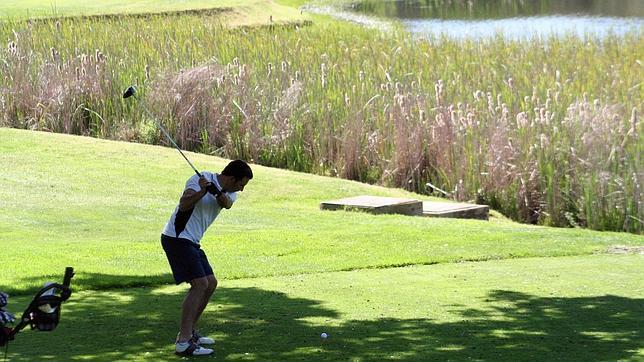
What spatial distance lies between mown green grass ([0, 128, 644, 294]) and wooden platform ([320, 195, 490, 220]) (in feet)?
1.07

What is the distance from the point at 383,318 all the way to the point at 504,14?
125 feet

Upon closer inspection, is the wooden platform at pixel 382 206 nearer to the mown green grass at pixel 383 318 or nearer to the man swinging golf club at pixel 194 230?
the mown green grass at pixel 383 318

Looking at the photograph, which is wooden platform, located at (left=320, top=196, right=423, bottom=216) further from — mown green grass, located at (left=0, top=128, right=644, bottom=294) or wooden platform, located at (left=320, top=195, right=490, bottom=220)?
mown green grass, located at (left=0, top=128, right=644, bottom=294)

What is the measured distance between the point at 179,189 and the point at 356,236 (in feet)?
14.7

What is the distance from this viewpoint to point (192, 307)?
818 centimetres

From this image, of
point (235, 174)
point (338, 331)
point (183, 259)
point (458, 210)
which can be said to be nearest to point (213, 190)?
point (235, 174)

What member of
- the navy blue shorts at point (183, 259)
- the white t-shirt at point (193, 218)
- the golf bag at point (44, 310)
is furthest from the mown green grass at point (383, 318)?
the golf bag at point (44, 310)

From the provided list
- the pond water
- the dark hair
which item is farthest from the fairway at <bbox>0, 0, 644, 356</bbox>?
the pond water

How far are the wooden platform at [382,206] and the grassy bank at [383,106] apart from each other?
201 centimetres

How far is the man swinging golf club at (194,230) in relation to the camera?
8.08m

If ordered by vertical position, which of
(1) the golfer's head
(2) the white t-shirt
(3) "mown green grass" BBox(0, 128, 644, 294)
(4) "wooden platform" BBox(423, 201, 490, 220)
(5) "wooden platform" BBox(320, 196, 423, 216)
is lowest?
(4) "wooden platform" BBox(423, 201, 490, 220)

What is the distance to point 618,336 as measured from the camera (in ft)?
29.1

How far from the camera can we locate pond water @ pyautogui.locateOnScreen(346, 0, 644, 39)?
39031mm

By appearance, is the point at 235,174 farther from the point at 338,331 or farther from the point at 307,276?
the point at 307,276
